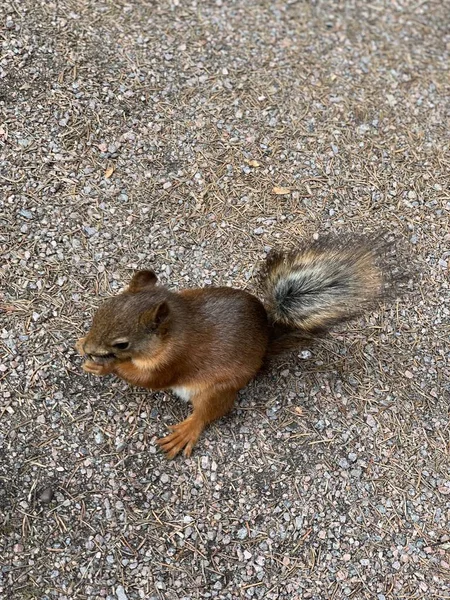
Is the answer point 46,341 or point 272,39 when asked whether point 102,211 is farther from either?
point 272,39

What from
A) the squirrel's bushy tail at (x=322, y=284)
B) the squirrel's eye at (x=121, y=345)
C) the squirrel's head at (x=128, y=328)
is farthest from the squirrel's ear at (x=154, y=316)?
the squirrel's bushy tail at (x=322, y=284)

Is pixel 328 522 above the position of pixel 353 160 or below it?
below

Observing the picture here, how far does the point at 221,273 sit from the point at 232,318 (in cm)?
70

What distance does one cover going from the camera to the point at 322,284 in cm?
252

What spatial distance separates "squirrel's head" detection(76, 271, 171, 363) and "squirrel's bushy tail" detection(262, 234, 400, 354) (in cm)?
56

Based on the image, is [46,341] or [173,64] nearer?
[46,341]

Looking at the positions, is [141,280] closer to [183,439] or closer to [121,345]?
[121,345]

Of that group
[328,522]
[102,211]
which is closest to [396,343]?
[328,522]

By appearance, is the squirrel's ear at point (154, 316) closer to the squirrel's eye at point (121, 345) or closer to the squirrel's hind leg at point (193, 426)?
the squirrel's eye at point (121, 345)

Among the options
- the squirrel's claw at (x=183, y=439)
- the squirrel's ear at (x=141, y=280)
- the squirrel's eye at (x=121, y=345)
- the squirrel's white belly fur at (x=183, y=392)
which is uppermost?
the squirrel's ear at (x=141, y=280)

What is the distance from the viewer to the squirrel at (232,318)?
7.97 feet

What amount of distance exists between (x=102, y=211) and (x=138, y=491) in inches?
60.9

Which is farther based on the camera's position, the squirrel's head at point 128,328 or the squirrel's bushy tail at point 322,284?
the squirrel's bushy tail at point 322,284

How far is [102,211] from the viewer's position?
3.22 meters
